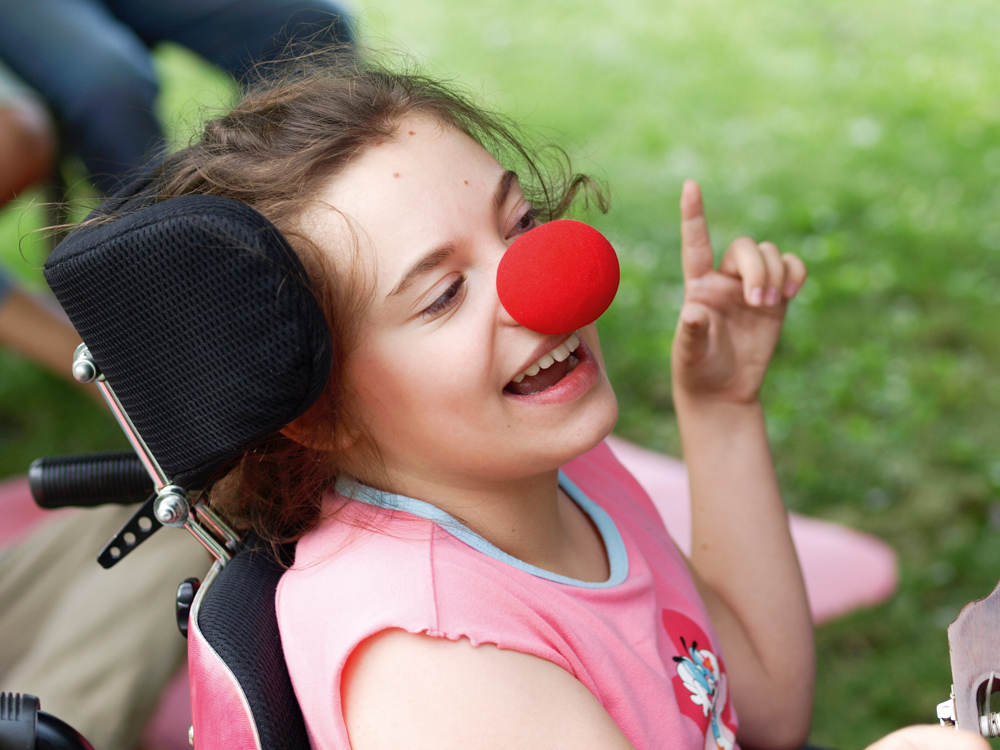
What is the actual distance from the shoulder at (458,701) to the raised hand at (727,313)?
552 mm

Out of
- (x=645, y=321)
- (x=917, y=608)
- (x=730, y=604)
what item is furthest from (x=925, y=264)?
(x=730, y=604)

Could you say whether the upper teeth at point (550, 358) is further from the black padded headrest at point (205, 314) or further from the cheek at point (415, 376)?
the black padded headrest at point (205, 314)

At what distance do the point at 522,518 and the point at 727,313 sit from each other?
0.47 meters

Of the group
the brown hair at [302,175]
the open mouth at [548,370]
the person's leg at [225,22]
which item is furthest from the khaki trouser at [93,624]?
the person's leg at [225,22]

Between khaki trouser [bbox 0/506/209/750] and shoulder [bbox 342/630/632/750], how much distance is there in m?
0.72

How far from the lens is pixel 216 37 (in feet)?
8.19

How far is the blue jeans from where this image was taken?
231 centimetres

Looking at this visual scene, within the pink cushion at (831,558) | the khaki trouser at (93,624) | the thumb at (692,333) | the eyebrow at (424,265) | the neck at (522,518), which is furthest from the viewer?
the pink cushion at (831,558)

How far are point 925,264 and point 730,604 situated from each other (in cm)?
225

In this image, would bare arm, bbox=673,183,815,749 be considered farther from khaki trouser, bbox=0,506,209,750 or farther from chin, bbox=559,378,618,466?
khaki trouser, bbox=0,506,209,750

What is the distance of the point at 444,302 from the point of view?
33.5 inches

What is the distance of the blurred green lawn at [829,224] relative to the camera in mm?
2193

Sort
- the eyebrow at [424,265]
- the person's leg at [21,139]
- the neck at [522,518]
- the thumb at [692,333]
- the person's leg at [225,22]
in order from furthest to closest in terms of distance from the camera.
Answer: the person's leg at [225,22] → the person's leg at [21,139] → the thumb at [692,333] → the neck at [522,518] → the eyebrow at [424,265]

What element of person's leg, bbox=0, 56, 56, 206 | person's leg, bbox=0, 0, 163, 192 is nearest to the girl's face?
person's leg, bbox=0, 0, 163, 192
